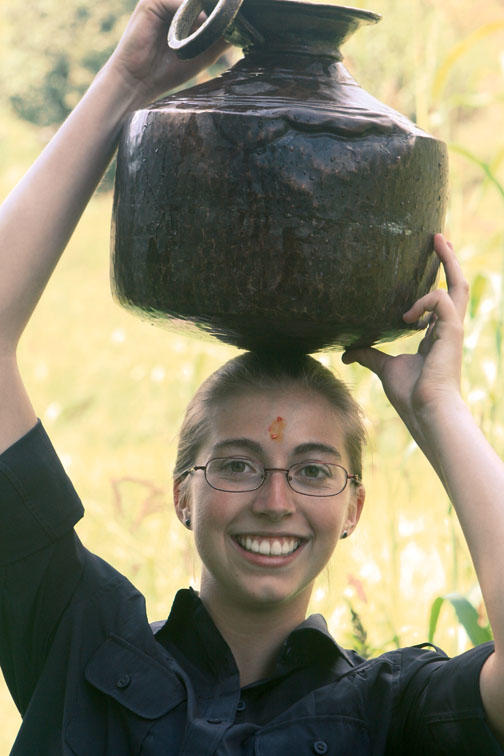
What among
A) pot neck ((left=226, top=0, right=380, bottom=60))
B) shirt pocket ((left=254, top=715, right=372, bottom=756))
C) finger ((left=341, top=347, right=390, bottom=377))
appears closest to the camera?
pot neck ((left=226, top=0, right=380, bottom=60))

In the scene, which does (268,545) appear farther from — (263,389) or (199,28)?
(199,28)

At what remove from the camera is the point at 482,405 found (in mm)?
→ 2723

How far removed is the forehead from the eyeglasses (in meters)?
0.04

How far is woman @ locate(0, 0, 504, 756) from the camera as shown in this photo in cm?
179

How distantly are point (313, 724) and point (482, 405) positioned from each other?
1139 millimetres

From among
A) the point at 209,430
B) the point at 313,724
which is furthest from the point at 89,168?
the point at 313,724

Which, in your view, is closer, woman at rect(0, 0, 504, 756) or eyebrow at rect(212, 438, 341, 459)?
woman at rect(0, 0, 504, 756)

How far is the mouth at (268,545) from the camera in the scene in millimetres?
1853

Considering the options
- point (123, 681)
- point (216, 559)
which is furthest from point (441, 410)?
point (123, 681)

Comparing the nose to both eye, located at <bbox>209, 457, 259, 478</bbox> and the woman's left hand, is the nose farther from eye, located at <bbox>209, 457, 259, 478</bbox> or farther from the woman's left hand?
the woman's left hand

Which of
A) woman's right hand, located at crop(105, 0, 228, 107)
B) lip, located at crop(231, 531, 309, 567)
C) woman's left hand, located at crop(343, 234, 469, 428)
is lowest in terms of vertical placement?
lip, located at crop(231, 531, 309, 567)

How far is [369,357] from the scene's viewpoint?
1891 mm

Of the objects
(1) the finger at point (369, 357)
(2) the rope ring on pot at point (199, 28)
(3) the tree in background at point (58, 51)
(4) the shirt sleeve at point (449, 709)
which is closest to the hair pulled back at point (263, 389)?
(1) the finger at point (369, 357)

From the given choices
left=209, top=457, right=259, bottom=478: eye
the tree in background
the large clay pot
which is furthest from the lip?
the tree in background
